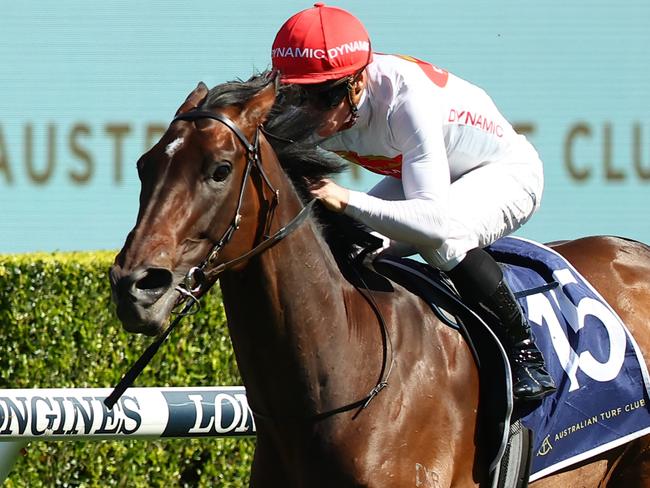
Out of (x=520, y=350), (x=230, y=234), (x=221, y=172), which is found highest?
(x=221, y=172)

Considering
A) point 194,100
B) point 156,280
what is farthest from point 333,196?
point 156,280

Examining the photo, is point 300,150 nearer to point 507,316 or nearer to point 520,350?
point 507,316

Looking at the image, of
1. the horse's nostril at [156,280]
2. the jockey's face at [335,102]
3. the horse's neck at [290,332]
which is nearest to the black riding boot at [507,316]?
the horse's neck at [290,332]

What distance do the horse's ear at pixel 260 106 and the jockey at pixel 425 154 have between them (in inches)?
7.5

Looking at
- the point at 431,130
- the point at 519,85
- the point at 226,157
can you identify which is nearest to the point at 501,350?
the point at 431,130

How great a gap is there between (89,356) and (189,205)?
3.56 m

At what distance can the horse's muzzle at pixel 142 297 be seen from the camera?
2.99 meters

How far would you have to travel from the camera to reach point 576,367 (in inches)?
156

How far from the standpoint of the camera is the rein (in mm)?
3146

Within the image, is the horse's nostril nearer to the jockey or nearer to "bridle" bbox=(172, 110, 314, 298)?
"bridle" bbox=(172, 110, 314, 298)

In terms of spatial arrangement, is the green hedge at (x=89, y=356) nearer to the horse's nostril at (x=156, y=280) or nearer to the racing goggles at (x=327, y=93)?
the racing goggles at (x=327, y=93)

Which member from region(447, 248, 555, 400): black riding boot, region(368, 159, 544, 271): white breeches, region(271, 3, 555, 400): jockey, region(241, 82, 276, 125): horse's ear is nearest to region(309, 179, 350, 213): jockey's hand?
region(271, 3, 555, 400): jockey

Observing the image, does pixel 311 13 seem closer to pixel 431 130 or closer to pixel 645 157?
pixel 431 130

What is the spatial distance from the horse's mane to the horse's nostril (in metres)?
0.59
